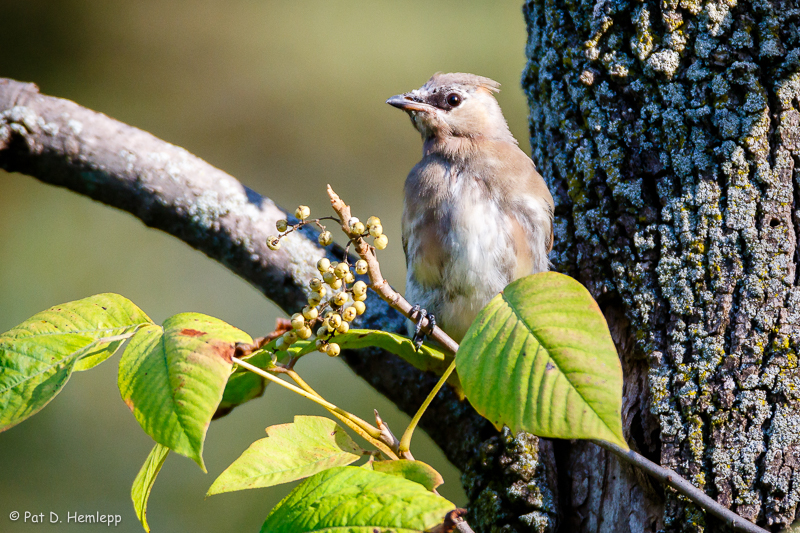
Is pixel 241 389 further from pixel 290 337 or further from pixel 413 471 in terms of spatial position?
pixel 413 471

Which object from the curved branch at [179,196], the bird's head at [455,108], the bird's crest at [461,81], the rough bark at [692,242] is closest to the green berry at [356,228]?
the rough bark at [692,242]

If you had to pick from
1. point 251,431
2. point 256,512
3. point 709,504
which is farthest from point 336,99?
point 709,504

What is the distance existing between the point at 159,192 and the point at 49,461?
4.60 metres

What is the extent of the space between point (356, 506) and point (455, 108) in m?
2.65

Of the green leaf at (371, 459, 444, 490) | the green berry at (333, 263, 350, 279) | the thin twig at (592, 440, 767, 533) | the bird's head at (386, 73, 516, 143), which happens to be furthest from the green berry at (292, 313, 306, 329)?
the bird's head at (386, 73, 516, 143)

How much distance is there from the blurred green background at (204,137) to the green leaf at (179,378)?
502 cm

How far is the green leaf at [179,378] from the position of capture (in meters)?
1.18

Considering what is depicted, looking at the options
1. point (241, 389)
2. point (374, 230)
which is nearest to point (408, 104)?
point (241, 389)

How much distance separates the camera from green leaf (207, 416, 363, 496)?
57.1 inches

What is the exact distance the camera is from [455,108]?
3570mm

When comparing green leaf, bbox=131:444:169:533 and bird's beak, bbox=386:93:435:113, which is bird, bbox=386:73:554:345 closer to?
bird's beak, bbox=386:93:435:113

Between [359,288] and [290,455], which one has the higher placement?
[359,288]

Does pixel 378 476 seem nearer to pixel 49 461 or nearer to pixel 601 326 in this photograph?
pixel 601 326

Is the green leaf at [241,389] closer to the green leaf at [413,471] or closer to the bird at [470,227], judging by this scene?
the green leaf at [413,471]
